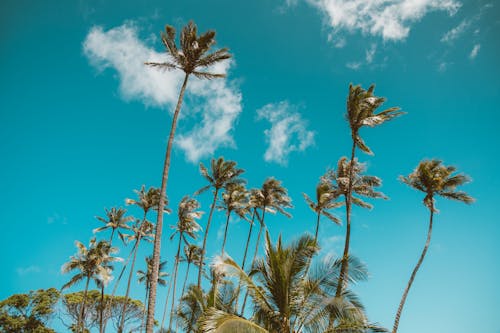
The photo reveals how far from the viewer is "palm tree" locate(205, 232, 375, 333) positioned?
10812 millimetres

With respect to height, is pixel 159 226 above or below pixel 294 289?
above

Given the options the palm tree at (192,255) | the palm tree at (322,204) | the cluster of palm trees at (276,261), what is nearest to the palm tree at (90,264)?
the cluster of palm trees at (276,261)

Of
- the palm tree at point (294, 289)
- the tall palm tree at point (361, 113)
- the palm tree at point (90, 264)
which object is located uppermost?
the tall palm tree at point (361, 113)

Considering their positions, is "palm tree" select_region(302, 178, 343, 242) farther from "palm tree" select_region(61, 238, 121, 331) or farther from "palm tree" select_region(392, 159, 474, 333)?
"palm tree" select_region(61, 238, 121, 331)

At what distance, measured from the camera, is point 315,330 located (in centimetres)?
1082

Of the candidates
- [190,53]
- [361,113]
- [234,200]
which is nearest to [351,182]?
[361,113]

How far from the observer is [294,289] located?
1122 centimetres

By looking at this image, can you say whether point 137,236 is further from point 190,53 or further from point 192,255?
point 190,53

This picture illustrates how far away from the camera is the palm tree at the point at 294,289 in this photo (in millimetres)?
10812

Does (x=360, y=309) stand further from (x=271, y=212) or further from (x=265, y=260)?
(x=271, y=212)

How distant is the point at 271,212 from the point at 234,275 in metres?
24.3

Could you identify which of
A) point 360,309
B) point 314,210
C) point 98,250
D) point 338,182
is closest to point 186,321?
point 360,309

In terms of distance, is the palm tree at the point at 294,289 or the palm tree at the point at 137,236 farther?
the palm tree at the point at 137,236

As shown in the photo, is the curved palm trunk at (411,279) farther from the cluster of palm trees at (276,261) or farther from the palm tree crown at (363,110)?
the palm tree crown at (363,110)
